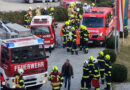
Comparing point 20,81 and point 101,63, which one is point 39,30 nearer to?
Result: point 101,63

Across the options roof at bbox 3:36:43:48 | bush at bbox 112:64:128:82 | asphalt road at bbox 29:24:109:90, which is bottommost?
asphalt road at bbox 29:24:109:90

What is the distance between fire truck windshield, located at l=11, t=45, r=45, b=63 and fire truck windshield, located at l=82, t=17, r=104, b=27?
31.9ft

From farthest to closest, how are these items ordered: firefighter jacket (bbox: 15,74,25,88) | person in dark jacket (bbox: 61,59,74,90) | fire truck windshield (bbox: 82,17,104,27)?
fire truck windshield (bbox: 82,17,104,27) < person in dark jacket (bbox: 61,59,74,90) < firefighter jacket (bbox: 15,74,25,88)

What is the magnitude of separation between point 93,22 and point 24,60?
1060 cm

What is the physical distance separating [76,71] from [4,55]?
525cm

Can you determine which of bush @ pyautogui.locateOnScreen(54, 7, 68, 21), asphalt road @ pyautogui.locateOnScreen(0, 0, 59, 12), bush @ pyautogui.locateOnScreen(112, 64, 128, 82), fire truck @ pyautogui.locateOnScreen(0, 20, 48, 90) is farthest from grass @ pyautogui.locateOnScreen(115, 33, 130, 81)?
asphalt road @ pyautogui.locateOnScreen(0, 0, 59, 12)

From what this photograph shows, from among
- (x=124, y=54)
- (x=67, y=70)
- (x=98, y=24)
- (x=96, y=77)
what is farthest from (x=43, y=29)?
(x=96, y=77)

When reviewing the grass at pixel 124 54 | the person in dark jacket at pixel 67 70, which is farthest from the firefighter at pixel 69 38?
the person in dark jacket at pixel 67 70

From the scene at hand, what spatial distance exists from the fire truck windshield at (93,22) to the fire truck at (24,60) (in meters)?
9.50

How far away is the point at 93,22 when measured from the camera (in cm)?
2478

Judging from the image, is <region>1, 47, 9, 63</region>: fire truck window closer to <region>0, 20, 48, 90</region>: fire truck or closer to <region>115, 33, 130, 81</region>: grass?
<region>0, 20, 48, 90</region>: fire truck

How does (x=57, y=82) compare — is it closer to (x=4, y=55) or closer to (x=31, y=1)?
(x=4, y=55)

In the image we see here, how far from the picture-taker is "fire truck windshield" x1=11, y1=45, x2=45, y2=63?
15.0m

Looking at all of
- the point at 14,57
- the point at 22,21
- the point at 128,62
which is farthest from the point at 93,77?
the point at 22,21
